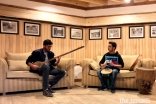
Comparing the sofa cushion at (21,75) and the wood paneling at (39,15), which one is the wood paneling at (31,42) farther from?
the sofa cushion at (21,75)

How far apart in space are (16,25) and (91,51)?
2.33 metres

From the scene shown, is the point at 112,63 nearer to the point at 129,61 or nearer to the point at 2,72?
the point at 129,61

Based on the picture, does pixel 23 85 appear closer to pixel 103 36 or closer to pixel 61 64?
pixel 61 64

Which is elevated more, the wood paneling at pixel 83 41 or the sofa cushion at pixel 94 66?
the wood paneling at pixel 83 41

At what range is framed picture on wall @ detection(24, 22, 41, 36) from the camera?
4837mm

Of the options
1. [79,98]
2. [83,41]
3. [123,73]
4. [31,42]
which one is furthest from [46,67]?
[83,41]

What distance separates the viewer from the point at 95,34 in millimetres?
5750

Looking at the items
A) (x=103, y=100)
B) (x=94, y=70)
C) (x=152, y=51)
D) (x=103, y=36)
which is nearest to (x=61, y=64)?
(x=94, y=70)

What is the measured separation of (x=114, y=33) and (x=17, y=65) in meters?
2.90

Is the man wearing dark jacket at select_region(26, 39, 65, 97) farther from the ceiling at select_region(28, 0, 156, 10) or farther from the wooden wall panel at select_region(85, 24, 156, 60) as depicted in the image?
the wooden wall panel at select_region(85, 24, 156, 60)

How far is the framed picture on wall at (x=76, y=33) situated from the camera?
563 cm

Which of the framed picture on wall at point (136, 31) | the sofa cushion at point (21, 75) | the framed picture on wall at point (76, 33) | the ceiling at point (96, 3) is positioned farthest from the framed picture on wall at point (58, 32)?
the framed picture on wall at point (136, 31)

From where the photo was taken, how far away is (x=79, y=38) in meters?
5.77

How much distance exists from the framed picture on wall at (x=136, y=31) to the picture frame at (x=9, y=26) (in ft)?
10.1
